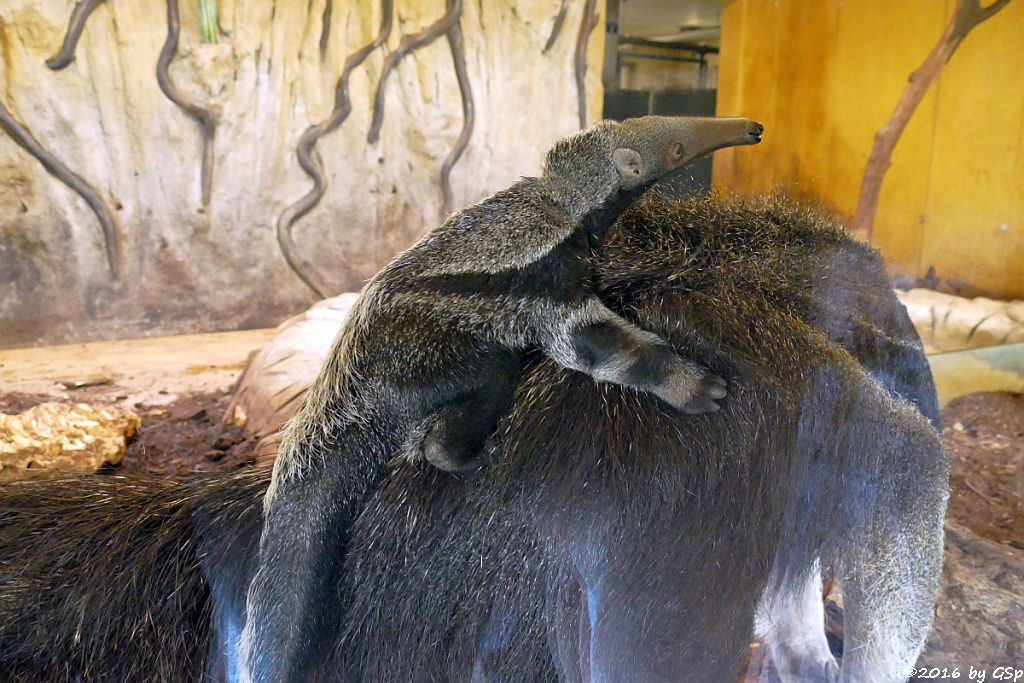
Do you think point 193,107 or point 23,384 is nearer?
point 23,384

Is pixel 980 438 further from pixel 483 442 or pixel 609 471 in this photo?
pixel 483 442

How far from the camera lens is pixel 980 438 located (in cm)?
123

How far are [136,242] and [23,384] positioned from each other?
456mm

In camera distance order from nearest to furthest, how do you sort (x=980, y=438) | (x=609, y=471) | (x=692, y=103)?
(x=609, y=471) < (x=692, y=103) < (x=980, y=438)

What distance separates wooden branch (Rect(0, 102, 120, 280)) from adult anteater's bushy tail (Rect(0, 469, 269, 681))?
0.86m

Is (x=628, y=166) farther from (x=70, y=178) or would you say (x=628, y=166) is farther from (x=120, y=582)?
(x=70, y=178)

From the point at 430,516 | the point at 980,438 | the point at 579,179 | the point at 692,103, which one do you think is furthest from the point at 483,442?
the point at 980,438

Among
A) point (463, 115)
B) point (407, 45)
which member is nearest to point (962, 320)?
point (463, 115)

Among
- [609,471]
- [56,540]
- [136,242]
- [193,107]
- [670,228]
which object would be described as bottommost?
[56,540]

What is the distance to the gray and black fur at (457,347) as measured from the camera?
84cm

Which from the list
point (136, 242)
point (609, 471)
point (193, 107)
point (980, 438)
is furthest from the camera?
point (193, 107)

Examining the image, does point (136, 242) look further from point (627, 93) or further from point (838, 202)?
point (838, 202)

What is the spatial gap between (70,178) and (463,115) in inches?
39.7

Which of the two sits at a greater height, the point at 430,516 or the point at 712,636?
the point at 430,516
